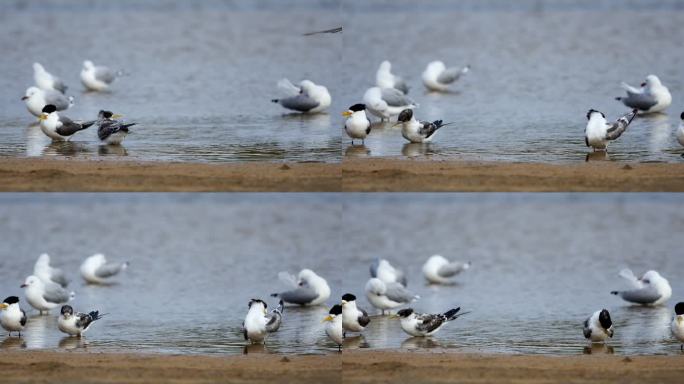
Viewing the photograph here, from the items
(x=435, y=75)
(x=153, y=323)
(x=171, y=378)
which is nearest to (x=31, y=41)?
(x=435, y=75)

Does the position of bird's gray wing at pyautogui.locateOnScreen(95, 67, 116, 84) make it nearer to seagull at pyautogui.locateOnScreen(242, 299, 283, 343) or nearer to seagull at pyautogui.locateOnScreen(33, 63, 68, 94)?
seagull at pyautogui.locateOnScreen(33, 63, 68, 94)

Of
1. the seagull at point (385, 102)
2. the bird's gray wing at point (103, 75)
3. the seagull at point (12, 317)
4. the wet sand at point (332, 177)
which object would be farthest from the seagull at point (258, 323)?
the bird's gray wing at point (103, 75)

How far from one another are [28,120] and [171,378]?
2.73m

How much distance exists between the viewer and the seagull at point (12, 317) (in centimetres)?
1011

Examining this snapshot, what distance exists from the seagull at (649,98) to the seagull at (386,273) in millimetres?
1874

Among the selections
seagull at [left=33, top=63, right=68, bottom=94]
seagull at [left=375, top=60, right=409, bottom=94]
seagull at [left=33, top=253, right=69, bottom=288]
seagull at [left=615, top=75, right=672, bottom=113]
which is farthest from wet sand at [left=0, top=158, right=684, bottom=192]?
seagull at [left=33, top=63, right=68, bottom=94]

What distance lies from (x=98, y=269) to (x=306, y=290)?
1.82m

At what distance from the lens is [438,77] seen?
41.3ft

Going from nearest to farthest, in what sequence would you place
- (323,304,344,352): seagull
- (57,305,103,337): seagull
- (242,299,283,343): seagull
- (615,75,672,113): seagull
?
(323,304,344,352): seagull → (242,299,283,343): seagull → (57,305,103,337): seagull → (615,75,672,113): seagull

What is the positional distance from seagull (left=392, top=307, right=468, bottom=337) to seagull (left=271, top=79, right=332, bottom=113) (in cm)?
183

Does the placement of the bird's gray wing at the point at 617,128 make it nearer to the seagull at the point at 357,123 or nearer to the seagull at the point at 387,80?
the seagull at the point at 357,123

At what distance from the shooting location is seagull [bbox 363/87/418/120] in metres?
11.3

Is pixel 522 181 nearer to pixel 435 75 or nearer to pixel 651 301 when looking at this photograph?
pixel 651 301

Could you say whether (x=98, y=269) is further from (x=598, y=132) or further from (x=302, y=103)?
(x=598, y=132)
